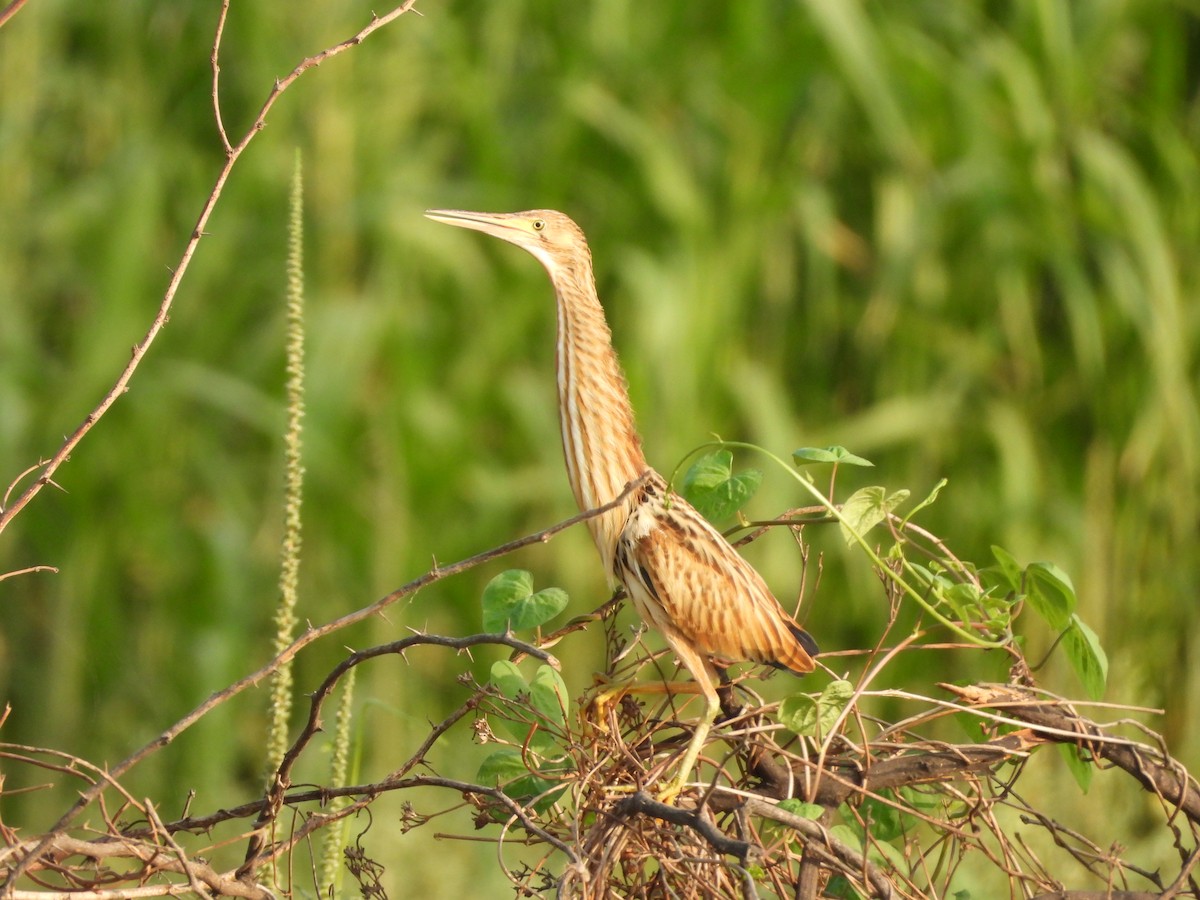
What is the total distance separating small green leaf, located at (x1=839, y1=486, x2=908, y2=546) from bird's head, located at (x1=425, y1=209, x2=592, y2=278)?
85 centimetres

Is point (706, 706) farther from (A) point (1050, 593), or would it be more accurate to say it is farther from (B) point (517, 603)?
(A) point (1050, 593)

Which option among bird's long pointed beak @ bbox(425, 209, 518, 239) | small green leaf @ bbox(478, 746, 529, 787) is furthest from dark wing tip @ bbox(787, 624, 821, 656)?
bird's long pointed beak @ bbox(425, 209, 518, 239)

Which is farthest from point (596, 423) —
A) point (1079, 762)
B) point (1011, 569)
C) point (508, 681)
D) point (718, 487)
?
point (1079, 762)

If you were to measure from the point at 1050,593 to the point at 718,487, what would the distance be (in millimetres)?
369

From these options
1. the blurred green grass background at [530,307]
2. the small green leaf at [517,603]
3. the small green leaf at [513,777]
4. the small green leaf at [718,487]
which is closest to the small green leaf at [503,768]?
the small green leaf at [513,777]

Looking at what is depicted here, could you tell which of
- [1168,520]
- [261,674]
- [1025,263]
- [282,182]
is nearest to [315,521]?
[282,182]

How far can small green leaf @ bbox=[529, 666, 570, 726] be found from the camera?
1.59 m

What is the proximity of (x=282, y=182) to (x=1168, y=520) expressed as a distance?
2556 mm

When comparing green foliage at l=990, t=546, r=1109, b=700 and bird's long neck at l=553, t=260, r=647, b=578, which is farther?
bird's long neck at l=553, t=260, r=647, b=578

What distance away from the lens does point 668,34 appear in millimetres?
4180

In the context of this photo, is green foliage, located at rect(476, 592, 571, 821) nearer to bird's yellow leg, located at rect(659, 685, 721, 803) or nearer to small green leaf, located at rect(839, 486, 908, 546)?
bird's yellow leg, located at rect(659, 685, 721, 803)

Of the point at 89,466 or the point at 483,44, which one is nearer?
the point at 89,466

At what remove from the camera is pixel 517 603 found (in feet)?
5.51

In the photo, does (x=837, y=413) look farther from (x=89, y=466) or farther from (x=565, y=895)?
(x=565, y=895)
